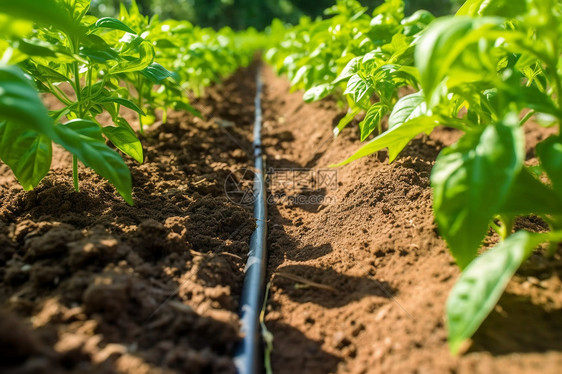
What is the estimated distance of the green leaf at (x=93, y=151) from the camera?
1.31m

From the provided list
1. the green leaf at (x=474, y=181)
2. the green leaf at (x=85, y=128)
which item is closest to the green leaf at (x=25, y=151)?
the green leaf at (x=85, y=128)

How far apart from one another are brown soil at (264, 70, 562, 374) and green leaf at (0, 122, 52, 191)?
0.99 m

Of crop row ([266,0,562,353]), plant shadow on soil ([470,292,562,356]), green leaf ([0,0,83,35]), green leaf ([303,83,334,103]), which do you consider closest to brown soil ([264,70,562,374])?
plant shadow on soil ([470,292,562,356])

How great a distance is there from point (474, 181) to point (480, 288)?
27cm

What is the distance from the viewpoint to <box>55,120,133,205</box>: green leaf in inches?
51.6

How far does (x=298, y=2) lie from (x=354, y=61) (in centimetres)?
2813

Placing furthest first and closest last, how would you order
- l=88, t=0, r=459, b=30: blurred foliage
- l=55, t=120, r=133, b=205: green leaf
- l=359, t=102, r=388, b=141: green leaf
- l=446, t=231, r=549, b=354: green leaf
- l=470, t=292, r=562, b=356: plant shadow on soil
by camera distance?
l=88, t=0, r=459, b=30: blurred foliage < l=359, t=102, r=388, b=141: green leaf < l=55, t=120, r=133, b=205: green leaf < l=470, t=292, r=562, b=356: plant shadow on soil < l=446, t=231, r=549, b=354: green leaf

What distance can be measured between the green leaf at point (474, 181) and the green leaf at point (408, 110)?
1.23ft

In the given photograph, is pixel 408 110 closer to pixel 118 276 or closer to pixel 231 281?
pixel 231 281

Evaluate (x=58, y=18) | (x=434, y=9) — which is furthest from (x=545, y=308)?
(x=434, y=9)

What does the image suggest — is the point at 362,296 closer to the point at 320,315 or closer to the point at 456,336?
the point at 320,315

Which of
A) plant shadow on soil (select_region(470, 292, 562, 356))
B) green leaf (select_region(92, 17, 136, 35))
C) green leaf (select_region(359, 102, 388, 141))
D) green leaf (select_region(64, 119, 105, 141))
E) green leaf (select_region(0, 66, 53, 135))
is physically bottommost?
plant shadow on soil (select_region(470, 292, 562, 356))

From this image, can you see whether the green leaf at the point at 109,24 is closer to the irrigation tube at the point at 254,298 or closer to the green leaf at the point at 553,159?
the irrigation tube at the point at 254,298

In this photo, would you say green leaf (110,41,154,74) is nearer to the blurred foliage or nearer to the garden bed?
the garden bed
